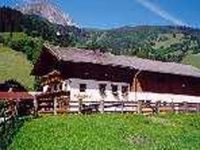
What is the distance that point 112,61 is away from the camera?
45.8 m

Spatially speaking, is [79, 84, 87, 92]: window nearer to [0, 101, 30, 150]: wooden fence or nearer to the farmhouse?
the farmhouse

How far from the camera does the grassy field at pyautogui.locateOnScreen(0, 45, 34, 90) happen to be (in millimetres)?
88688

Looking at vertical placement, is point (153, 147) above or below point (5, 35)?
below

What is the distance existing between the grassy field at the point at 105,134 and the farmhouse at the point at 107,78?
6.90 metres

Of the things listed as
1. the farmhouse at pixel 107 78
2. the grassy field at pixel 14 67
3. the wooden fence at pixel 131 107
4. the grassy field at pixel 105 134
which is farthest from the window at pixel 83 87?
the grassy field at pixel 14 67

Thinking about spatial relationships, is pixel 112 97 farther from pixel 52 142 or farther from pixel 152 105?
pixel 52 142

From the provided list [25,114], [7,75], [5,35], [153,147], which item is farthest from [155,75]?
[5,35]

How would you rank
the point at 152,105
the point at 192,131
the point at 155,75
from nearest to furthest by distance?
1. the point at 192,131
2. the point at 152,105
3. the point at 155,75

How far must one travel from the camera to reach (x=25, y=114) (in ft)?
113

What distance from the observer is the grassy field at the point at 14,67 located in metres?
88.7

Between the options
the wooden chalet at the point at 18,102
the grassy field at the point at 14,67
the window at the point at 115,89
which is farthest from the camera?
the grassy field at the point at 14,67

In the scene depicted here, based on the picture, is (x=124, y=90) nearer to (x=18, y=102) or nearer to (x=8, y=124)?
(x=18, y=102)

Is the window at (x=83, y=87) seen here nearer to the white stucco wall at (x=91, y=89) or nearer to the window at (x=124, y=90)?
the white stucco wall at (x=91, y=89)

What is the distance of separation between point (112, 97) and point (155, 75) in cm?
583
